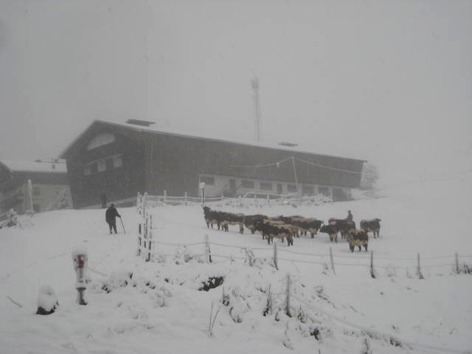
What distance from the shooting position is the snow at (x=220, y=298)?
755cm

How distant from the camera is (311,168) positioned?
48438 millimetres

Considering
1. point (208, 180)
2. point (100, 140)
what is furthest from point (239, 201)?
point (100, 140)

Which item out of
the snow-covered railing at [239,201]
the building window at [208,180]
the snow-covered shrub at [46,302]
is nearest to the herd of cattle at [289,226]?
the snow-covered railing at [239,201]

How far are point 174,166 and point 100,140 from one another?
26.2ft

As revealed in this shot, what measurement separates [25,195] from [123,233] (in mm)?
33021

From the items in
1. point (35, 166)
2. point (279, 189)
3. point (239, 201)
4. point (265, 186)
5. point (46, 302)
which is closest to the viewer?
point (46, 302)

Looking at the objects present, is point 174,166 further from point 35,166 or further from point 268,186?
point 35,166

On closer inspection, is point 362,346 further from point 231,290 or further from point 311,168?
point 311,168

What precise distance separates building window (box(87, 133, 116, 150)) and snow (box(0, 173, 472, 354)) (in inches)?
710

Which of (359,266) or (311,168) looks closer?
(359,266)

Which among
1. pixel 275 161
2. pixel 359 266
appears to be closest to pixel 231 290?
pixel 359 266

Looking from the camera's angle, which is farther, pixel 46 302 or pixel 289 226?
pixel 289 226

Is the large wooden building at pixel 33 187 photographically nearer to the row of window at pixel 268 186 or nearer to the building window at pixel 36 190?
the building window at pixel 36 190

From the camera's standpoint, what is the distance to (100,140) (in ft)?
135
